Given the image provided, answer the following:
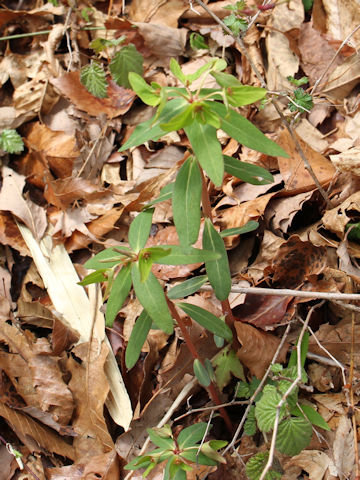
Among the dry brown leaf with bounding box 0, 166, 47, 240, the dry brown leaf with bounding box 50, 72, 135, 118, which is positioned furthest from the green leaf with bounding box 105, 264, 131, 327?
the dry brown leaf with bounding box 50, 72, 135, 118

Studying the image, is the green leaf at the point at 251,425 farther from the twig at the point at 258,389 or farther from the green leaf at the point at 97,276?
the green leaf at the point at 97,276

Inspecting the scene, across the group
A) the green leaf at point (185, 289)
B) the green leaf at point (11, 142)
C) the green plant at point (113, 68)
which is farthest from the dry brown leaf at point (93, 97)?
the green leaf at point (185, 289)

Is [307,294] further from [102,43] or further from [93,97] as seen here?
[102,43]

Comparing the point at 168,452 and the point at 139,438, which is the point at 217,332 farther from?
the point at 139,438

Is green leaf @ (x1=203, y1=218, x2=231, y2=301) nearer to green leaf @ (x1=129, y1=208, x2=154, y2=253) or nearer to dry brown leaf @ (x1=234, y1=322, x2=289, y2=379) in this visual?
green leaf @ (x1=129, y1=208, x2=154, y2=253)

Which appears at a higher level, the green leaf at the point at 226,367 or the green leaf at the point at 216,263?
the green leaf at the point at 216,263
